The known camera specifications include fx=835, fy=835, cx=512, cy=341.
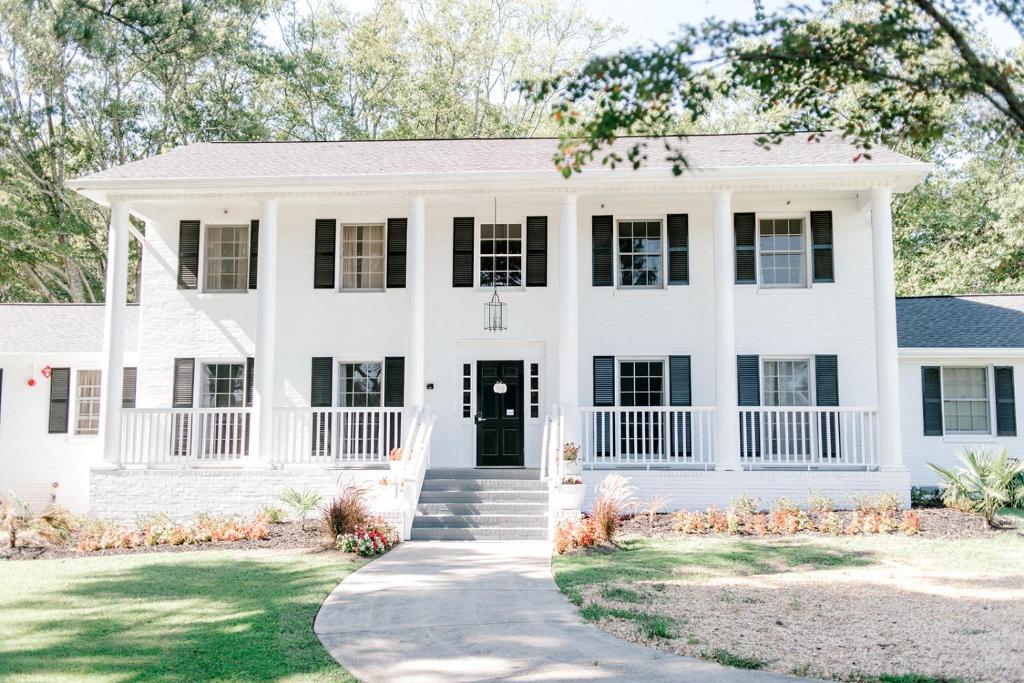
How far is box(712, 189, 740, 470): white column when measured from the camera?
44.7ft

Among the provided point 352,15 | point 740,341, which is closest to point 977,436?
point 740,341

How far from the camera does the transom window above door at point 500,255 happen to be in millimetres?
15906

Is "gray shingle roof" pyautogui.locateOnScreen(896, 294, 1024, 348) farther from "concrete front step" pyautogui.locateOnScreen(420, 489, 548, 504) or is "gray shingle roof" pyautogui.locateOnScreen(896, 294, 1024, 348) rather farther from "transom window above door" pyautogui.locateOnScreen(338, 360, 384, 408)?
"transom window above door" pyautogui.locateOnScreen(338, 360, 384, 408)

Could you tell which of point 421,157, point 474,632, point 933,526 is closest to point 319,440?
point 421,157

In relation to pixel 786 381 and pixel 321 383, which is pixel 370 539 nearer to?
pixel 321 383

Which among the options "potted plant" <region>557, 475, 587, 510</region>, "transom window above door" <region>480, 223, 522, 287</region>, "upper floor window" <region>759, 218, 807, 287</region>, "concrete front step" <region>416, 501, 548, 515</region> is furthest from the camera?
"transom window above door" <region>480, 223, 522, 287</region>

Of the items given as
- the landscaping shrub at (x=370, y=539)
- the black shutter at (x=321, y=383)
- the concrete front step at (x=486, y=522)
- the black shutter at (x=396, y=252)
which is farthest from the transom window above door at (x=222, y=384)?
the landscaping shrub at (x=370, y=539)

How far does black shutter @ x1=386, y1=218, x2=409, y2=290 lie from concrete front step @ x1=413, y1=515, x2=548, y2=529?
5.01 meters

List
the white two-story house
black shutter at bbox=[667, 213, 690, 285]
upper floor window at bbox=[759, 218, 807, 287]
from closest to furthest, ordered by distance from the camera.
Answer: the white two-story house → black shutter at bbox=[667, 213, 690, 285] → upper floor window at bbox=[759, 218, 807, 287]

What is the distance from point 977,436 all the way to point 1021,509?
190 cm

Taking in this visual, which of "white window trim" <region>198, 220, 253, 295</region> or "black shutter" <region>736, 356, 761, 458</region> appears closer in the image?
"black shutter" <region>736, 356, 761, 458</region>

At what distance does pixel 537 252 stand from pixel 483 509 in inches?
209

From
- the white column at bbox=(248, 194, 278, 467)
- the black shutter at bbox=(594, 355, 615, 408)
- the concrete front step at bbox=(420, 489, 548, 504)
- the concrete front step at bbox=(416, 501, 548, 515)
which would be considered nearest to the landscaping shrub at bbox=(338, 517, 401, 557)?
the concrete front step at bbox=(416, 501, 548, 515)

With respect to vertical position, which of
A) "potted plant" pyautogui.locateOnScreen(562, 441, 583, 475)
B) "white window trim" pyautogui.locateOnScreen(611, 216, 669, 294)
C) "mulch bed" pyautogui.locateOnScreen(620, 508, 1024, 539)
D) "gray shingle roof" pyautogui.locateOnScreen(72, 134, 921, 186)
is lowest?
"mulch bed" pyautogui.locateOnScreen(620, 508, 1024, 539)
